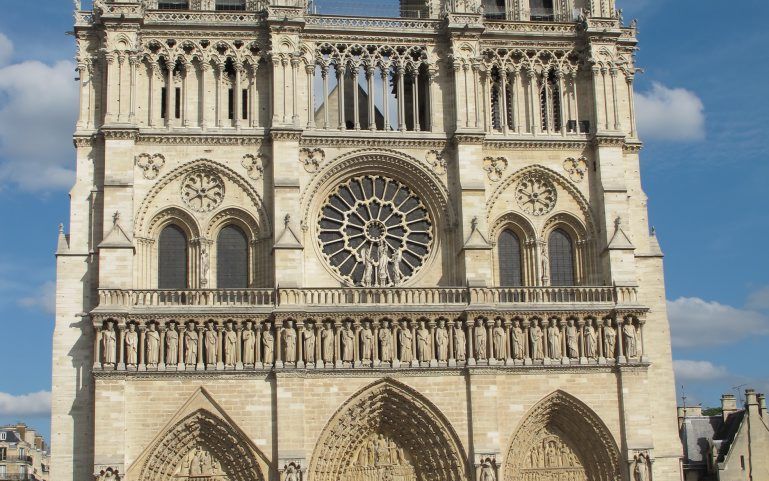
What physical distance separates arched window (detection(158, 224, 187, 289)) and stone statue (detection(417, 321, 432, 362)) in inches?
235

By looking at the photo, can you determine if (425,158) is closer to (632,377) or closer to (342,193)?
(342,193)

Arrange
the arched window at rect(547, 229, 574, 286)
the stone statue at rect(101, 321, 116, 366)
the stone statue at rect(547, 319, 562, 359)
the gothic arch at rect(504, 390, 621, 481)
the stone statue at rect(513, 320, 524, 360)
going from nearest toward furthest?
the stone statue at rect(101, 321, 116, 366)
the gothic arch at rect(504, 390, 621, 481)
the stone statue at rect(513, 320, 524, 360)
the stone statue at rect(547, 319, 562, 359)
the arched window at rect(547, 229, 574, 286)

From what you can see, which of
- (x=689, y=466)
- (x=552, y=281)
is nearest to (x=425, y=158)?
(x=552, y=281)

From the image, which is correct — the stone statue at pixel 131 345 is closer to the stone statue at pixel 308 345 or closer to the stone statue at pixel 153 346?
the stone statue at pixel 153 346

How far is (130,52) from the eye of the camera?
27844mm

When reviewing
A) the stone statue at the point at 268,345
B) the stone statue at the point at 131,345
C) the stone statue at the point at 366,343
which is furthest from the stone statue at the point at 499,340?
the stone statue at the point at 131,345

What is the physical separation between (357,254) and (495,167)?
4287 millimetres

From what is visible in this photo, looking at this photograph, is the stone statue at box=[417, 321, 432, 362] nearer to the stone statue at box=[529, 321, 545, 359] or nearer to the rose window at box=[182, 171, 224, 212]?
the stone statue at box=[529, 321, 545, 359]

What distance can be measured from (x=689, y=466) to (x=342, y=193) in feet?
45.1

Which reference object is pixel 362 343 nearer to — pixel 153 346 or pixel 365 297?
pixel 365 297

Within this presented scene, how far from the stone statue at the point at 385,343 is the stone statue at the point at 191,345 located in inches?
172

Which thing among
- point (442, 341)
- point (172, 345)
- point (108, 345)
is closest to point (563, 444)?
point (442, 341)

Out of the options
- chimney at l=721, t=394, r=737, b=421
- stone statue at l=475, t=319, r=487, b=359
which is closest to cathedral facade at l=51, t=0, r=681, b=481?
stone statue at l=475, t=319, r=487, b=359

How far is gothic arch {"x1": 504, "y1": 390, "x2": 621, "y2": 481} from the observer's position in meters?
26.7
